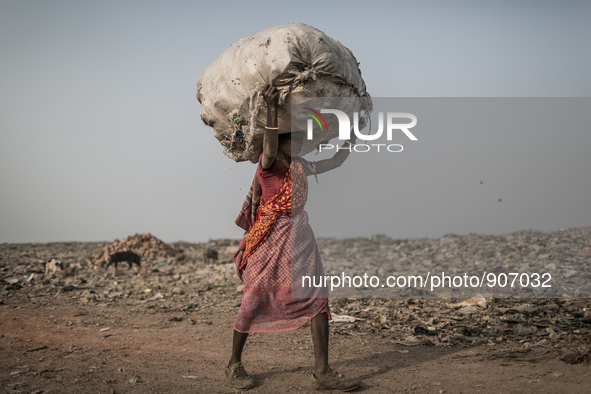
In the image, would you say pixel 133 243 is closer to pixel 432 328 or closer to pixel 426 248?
pixel 426 248

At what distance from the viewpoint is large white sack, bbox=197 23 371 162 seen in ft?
8.05

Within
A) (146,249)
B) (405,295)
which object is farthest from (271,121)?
(146,249)

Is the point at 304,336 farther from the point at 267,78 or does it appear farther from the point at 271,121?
the point at 267,78

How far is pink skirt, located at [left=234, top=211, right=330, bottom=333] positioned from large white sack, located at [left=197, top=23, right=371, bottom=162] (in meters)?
0.57

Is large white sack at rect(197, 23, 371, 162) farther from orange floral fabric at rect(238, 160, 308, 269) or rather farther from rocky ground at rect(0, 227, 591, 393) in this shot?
rocky ground at rect(0, 227, 591, 393)

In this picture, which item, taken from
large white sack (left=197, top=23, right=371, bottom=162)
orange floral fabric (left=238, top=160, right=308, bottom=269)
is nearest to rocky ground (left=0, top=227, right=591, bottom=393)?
orange floral fabric (left=238, top=160, right=308, bottom=269)

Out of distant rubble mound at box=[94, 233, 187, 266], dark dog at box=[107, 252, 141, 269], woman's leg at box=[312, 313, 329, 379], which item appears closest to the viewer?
woman's leg at box=[312, 313, 329, 379]

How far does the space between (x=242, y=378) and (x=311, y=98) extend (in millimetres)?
1766

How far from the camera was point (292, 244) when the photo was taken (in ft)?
8.98

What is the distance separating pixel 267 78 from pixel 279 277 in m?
1.20

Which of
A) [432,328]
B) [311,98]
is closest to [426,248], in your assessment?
[432,328]

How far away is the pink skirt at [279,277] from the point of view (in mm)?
2705

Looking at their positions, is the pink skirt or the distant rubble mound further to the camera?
the distant rubble mound

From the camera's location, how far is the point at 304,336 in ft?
13.3
